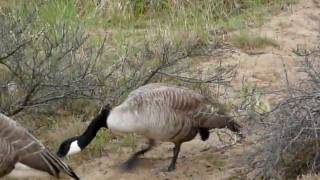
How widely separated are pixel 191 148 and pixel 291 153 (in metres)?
1.28

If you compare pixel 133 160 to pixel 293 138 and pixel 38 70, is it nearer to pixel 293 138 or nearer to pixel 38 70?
pixel 38 70

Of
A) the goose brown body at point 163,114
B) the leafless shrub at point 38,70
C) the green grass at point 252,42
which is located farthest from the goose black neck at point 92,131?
the green grass at point 252,42

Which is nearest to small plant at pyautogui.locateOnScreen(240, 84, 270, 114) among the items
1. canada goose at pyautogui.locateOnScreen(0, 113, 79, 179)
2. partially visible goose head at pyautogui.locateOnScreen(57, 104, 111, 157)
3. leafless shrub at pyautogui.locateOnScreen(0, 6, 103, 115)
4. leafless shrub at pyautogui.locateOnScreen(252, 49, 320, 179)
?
leafless shrub at pyautogui.locateOnScreen(252, 49, 320, 179)

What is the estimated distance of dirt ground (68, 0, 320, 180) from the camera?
20.4ft

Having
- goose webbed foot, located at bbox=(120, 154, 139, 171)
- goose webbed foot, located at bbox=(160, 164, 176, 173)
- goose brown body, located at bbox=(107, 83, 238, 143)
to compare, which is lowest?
goose webbed foot, located at bbox=(160, 164, 176, 173)

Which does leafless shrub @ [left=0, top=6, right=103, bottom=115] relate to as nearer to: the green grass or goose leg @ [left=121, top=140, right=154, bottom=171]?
goose leg @ [left=121, top=140, right=154, bottom=171]

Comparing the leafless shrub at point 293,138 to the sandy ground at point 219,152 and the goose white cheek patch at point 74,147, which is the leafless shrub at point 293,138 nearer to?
the sandy ground at point 219,152

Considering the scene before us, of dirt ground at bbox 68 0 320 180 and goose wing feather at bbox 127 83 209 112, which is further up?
goose wing feather at bbox 127 83 209 112

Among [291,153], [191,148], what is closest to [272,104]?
[191,148]

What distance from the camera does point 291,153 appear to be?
18.3 ft

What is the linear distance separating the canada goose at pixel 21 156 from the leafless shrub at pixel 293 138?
1.38 metres

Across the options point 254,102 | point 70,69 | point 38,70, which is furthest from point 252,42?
point 38,70

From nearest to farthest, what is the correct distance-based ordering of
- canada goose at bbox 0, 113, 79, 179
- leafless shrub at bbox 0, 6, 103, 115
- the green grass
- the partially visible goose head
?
→ canada goose at bbox 0, 113, 79, 179 → the partially visible goose head → leafless shrub at bbox 0, 6, 103, 115 → the green grass

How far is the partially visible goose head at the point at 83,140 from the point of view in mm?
6161
